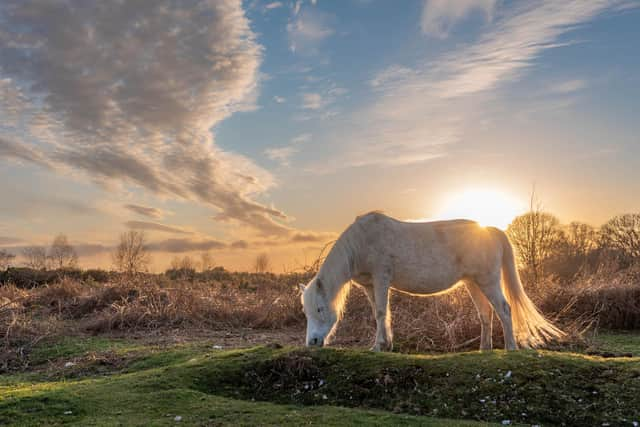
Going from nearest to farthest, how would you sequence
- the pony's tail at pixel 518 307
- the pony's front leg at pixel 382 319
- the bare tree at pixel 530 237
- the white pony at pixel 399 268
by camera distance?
1. the pony's front leg at pixel 382 319
2. the white pony at pixel 399 268
3. the pony's tail at pixel 518 307
4. the bare tree at pixel 530 237

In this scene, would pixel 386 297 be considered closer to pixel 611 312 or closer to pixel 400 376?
pixel 400 376

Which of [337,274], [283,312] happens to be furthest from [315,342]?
[283,312]

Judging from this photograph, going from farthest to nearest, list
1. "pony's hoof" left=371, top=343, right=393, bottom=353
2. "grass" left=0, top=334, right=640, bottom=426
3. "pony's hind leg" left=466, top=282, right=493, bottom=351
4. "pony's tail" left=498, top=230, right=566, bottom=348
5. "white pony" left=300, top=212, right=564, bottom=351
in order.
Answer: "pony's tail" left=498, top=230, right=566, bottom=348
"pony's hind leg" left=466, top=282, right=493, bottom=351
"white pony" left=300, top=212, right=564, bottom=351
"pony's hoof" left=371, top=343, right=393, bottom=353
"grass" left=0, top=334, right=640, bottom=426

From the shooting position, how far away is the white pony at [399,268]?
743 centimetres

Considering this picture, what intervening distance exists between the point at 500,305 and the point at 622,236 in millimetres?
22416

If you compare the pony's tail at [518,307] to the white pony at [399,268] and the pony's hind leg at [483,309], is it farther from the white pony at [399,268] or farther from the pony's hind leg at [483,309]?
the pony's hind leg at [483,309]

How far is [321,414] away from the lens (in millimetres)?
4809

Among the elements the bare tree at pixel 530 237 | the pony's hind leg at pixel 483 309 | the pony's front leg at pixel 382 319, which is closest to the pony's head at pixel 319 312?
the pony's front leg at pixel 382 319

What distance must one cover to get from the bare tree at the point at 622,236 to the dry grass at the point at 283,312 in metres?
12.8

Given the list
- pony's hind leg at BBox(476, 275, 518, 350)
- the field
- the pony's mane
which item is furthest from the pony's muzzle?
pony's hind leg at BBox(476, 275, 518, 350)

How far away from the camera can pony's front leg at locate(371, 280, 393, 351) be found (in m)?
7.22

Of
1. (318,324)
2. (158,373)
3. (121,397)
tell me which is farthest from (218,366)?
(318,324)

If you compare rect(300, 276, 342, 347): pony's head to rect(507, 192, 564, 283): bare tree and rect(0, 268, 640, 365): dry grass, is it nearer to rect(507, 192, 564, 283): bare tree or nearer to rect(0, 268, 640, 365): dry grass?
rect(0, 268, 640, 365): dry grass

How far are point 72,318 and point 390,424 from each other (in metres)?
12.7
